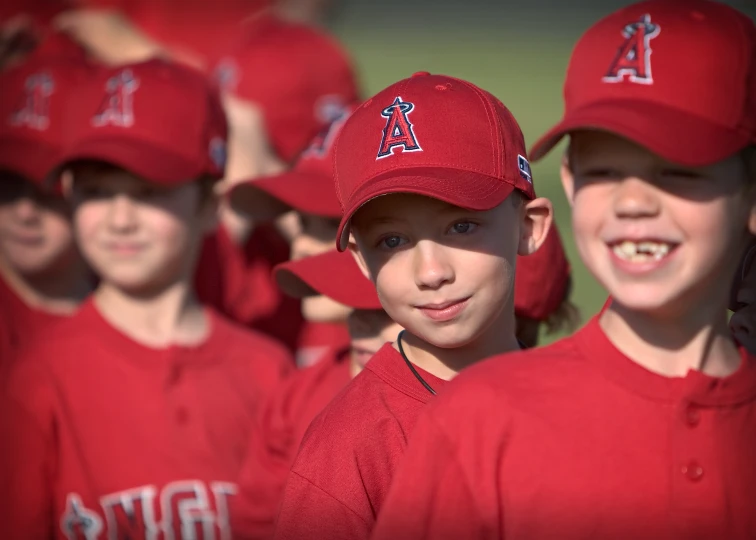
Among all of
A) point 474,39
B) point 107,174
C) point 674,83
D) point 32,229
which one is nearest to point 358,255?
point 674,83

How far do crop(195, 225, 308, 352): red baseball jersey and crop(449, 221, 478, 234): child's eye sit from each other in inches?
69.5

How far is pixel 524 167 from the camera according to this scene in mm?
1806

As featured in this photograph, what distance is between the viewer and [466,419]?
54.9 inches

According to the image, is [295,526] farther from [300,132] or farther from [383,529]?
[300,132]

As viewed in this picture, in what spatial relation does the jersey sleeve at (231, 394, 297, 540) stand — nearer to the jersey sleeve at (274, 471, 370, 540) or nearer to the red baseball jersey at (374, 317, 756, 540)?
the jersey sleeve at (274, 471, 370, 540)

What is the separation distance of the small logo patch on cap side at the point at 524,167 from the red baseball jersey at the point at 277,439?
0.75 m

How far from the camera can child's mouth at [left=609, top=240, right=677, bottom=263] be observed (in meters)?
1.47

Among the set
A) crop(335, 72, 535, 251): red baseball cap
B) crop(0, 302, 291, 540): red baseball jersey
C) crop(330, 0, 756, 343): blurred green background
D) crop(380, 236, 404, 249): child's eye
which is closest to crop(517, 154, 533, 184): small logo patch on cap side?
crop(335, 72, 535, 251): red baseball cap

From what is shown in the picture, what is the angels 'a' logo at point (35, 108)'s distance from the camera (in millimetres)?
3336

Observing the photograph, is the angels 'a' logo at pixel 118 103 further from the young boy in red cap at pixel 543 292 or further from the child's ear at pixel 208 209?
the young boy in red cap at pixel 543 292

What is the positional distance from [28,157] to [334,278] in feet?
4.41

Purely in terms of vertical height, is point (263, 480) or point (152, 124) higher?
point (152, 124)

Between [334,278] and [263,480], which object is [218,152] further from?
[263,480]

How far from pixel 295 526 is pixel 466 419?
0.41 m
